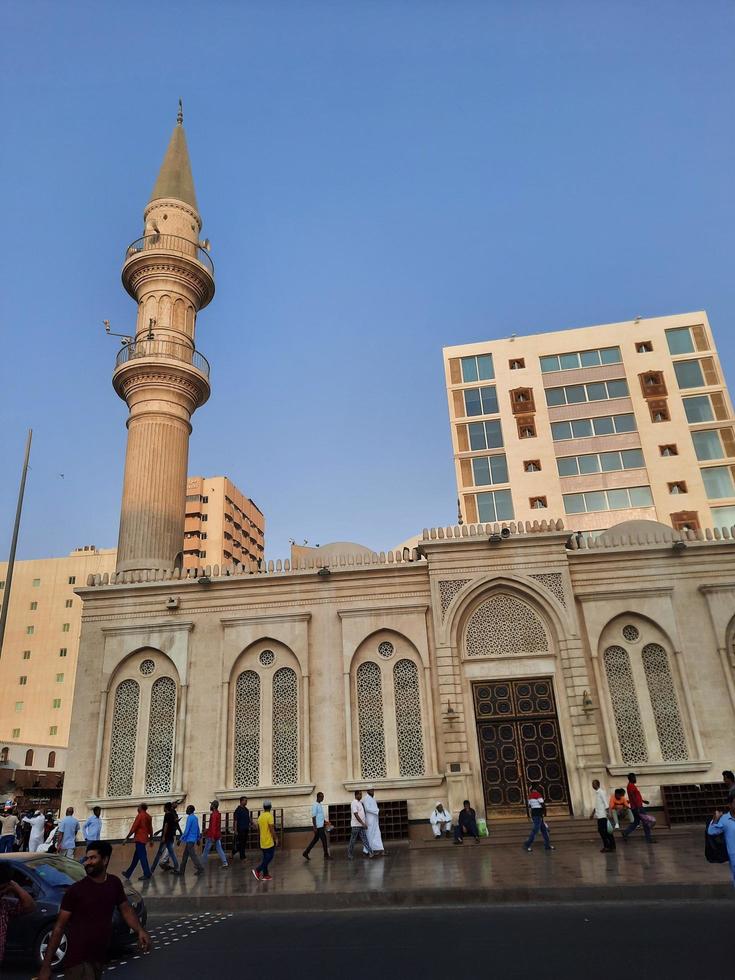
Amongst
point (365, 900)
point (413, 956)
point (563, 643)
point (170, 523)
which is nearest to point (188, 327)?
point (170, 523)

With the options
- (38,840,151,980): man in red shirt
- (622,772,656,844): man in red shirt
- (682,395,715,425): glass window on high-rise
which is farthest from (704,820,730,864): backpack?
(682,395,715,425): glass window on high-rise

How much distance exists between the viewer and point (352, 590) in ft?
60.2

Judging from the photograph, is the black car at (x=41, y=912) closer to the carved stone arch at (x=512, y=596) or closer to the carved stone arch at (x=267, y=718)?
the carved stone arch at (x=267, y=718)

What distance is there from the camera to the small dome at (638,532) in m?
Result: 18.6

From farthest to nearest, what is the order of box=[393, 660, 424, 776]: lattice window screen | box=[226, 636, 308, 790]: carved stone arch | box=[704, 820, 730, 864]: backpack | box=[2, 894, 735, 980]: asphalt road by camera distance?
box=[226, 636, 308, 790]: carved stone arch < box=[393, 660, 424, 776]: lattice window screen < box=[704, 820, 730, 864]: backpack < box=[2, 894, 735, 980]: asphalt road

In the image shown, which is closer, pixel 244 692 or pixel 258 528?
pixel 244 692

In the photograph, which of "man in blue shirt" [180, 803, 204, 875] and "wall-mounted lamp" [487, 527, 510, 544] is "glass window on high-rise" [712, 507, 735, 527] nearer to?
"wall-mounted lamp" [487, 527, 510, 544]

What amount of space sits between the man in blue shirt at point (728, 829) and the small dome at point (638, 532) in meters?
12.6

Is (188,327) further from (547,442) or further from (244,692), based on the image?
(547,442)

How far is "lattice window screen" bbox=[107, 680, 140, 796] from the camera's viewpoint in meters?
17.4

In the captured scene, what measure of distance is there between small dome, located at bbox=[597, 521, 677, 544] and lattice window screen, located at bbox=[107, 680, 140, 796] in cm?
1272

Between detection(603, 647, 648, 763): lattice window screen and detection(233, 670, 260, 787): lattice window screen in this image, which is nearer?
detection(603, 647, 648, 763): lattice window screen

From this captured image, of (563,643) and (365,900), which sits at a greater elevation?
(563,643)

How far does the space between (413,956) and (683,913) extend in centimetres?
341
